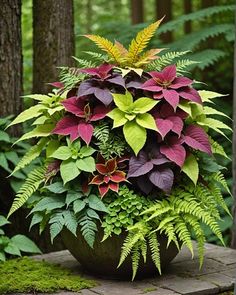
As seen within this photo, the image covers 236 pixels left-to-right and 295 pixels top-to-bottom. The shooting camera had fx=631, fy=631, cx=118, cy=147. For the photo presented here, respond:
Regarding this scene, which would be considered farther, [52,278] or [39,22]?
[39,22]

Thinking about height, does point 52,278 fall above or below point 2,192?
below

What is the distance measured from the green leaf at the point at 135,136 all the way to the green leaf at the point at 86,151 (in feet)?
0.78

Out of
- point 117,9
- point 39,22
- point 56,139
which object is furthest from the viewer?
point 117,9

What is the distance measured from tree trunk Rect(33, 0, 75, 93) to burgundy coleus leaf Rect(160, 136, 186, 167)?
1807 mm

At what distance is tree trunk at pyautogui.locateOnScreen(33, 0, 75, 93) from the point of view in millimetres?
5234

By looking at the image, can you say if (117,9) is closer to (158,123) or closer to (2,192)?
(2,192)

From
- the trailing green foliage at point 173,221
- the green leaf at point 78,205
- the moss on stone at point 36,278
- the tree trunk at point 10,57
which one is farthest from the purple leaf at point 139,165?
the tree trunk at point 10,57

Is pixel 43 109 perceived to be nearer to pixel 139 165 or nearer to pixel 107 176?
pixel 107 176

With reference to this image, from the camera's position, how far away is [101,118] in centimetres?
381

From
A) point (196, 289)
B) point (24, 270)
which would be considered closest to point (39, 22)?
point (24, 270)

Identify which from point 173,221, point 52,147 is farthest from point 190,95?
point 52,147

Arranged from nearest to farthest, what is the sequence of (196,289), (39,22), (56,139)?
(196,289)
(56,139)
(39,22)

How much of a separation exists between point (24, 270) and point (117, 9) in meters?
12.0

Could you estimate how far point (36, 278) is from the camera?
3.97 m
